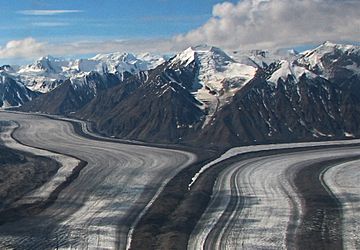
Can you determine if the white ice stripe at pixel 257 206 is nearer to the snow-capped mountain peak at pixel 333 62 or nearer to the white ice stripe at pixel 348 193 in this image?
the white ice stripe at pixel 348 193

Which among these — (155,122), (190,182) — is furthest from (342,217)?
(155,122)

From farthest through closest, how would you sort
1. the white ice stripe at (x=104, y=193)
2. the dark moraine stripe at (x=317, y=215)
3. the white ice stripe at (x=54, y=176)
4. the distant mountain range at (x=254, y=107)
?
1. the distant mountain range at (x=254, y=107)
2. the white ice stripe at (x=54, y=176)
3. the white ice stripe at (x=104, y=193)
4. the dark moraine stripe at (x=317, y=215)

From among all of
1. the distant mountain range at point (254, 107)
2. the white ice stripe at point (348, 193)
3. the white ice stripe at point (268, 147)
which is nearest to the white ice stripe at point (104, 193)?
the white ice stripe at point (268, 147)

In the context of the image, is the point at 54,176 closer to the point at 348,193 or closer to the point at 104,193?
the point at 104,193

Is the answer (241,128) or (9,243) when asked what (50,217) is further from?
(241,128)

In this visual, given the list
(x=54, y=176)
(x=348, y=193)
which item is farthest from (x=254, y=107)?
(x=348, y=193)
